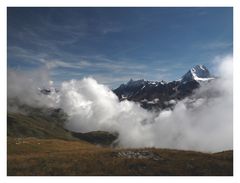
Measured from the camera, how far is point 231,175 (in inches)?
811

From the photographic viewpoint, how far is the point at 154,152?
2634 centimetres

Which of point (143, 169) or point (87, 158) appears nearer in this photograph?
point (143, 169)

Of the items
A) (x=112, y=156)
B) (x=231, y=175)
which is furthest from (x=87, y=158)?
(x=231, y=175)

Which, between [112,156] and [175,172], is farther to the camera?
[112,156]
